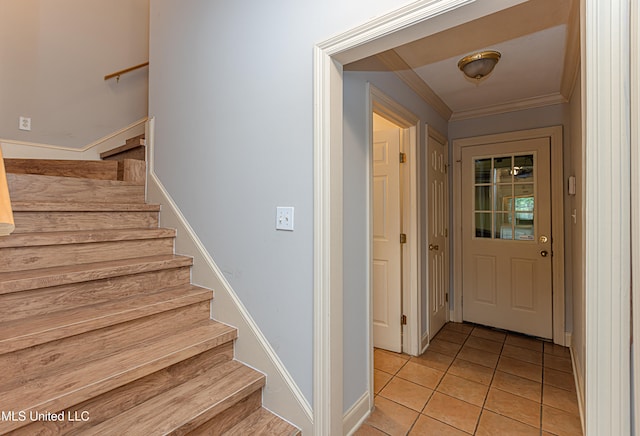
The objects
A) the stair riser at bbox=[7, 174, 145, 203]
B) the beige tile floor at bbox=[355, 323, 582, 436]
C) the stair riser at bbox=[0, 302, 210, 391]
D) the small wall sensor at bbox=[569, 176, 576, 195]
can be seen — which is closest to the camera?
the stair riser at bbox=[0, 302, 210, 391]

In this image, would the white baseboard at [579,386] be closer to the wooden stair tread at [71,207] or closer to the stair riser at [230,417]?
the stair riser at [230,417]

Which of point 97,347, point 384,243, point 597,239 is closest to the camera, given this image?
point 597,239

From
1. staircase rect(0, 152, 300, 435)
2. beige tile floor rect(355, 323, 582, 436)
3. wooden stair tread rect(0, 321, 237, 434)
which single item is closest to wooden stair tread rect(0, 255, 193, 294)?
staircase rect(0, 152, 300, 435)

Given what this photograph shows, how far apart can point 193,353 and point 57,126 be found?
305 centimetres

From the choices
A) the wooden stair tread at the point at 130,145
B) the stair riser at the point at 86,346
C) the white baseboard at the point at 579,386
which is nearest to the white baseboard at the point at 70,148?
the wooden stair tread at the point at 130,145

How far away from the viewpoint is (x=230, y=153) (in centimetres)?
180

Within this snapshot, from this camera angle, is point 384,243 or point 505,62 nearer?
point 505,62

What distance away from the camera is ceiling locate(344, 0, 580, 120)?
179cm

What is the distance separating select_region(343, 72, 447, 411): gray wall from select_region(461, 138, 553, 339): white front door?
6.44ft

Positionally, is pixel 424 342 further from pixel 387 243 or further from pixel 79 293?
pixel 79 293

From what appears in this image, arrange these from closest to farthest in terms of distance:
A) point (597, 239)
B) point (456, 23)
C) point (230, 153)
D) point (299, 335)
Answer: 1. point (597, 239)
2. point (456, 23)
3. point (299, 335)
4. point (230, 153)

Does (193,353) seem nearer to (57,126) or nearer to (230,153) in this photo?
(230,153)

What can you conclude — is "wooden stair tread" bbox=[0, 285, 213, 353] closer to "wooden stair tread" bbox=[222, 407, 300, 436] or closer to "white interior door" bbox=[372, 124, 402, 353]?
"wooden stair tread" bbox=[222, 407, 300, 436]

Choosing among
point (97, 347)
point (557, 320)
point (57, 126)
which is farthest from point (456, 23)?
point (57, 126)
